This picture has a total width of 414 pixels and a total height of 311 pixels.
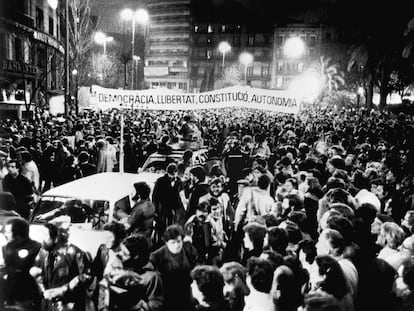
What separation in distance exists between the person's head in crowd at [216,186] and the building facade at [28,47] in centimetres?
1637

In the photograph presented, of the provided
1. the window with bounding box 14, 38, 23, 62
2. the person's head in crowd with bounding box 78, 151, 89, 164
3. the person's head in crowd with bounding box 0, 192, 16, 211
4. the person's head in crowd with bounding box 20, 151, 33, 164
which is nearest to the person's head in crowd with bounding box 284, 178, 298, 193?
the person's head in crowd with bounding box 0, 192, 16, 211

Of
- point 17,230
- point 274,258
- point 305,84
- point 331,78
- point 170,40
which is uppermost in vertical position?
point 170,40

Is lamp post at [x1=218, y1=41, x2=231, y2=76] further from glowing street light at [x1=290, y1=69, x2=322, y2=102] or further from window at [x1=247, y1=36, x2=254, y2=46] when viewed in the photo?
glowing street light at [x1=290, y1=69, x2=322, y2=102]

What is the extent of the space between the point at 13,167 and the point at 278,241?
4.83 metres

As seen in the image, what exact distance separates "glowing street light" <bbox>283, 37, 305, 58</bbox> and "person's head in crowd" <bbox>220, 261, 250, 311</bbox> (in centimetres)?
2038

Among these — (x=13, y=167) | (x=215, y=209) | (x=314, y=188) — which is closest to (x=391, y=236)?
(x=314, y=188)

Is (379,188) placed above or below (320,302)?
above

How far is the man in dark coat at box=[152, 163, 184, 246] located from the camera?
19.7ft

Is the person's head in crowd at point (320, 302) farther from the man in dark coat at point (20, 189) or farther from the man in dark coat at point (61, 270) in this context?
the man in dark coat at point (20, 189)

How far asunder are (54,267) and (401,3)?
954 cm

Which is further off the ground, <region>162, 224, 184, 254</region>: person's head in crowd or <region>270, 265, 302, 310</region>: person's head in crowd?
<region>162, 224, 184, 254</region>: person's head in crowd

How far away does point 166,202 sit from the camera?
6059mm

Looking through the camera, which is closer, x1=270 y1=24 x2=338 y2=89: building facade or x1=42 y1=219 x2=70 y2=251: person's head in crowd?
x1=42 y1=219 x2=70 y2=251: person's head in crowd

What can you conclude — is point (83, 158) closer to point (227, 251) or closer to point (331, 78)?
point (227, 251)
